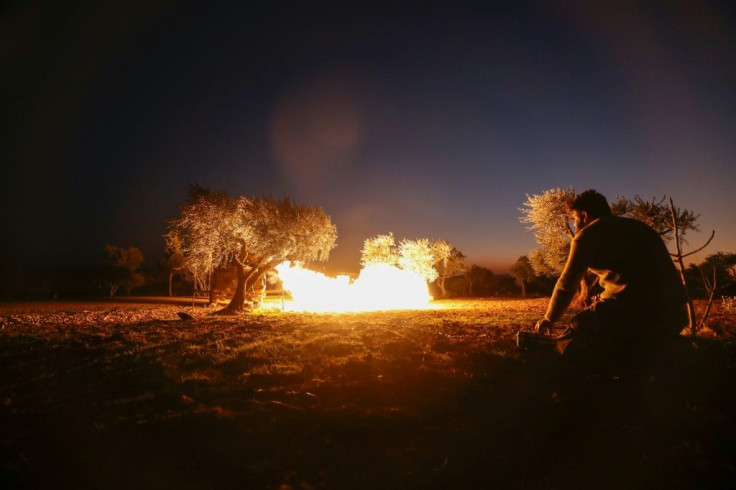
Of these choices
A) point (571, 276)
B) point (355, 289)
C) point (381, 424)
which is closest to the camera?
point (571, 276)

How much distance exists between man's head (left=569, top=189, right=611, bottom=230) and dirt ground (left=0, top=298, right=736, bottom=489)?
1.50 meters

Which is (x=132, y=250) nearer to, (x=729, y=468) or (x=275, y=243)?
(x=275, y=243)

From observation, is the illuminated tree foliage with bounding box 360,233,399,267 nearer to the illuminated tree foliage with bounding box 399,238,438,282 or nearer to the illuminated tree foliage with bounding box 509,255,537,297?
the illuminated tree foliage with bounding box 399,238,438,282

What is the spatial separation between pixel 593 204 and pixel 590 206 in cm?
4

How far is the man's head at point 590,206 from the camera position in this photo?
4078 mm

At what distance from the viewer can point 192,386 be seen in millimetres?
6293

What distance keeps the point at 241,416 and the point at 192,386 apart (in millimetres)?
2002

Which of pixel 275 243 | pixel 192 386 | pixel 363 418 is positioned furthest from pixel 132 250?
pixel 363 418

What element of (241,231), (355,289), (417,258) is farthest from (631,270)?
(417,258)

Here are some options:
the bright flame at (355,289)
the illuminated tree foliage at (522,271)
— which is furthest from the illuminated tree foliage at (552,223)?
the illuminated tree foliage at (522,271)

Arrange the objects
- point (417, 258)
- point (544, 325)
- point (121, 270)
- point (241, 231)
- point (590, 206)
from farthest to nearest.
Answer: point (121, 270), point (417, 258), point (241, 231), point (590, 206), point (544, 325)

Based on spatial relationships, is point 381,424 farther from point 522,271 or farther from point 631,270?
point 522,271

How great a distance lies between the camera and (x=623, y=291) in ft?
11.2

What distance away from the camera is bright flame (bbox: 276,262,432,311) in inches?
1070
